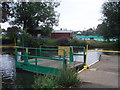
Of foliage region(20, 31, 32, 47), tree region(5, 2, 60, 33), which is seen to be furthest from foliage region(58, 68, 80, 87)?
tree region(5, 2, 60, 33)

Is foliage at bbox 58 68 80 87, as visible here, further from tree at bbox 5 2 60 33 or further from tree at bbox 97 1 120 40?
tree at bbox 5 2 60 33

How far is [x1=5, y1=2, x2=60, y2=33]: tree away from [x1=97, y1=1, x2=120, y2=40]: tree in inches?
412

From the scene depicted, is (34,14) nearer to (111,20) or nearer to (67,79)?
(111,20)

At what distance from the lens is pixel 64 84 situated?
175 inches

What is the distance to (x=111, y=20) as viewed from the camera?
81.7 feet

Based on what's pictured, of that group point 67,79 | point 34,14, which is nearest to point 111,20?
point 34,14

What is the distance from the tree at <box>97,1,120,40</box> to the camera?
24344mm

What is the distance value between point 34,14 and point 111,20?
568 inches

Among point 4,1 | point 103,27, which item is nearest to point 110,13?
point 103,27

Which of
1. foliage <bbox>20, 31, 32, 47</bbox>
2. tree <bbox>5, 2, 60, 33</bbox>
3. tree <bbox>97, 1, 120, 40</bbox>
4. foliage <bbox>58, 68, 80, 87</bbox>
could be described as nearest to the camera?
foliage <bbox>58, 68, 80, 87</bbox>

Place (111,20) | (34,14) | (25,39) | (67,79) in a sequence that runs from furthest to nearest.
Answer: (34,14) < (111,20) < (25,39) < (67,79)

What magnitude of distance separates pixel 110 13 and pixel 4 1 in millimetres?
19547

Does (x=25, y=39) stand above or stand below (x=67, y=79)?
above

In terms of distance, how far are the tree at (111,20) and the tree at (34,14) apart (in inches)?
412
